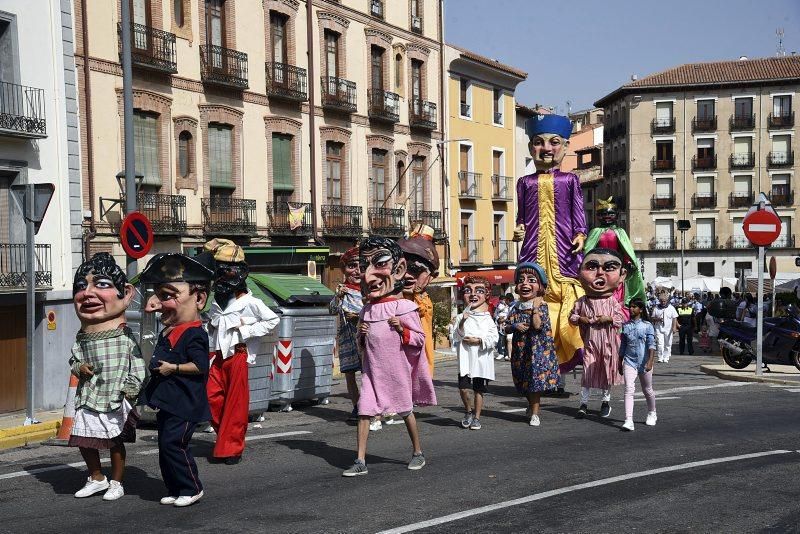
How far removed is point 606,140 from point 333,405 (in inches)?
2560

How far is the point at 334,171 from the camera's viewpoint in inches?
1318

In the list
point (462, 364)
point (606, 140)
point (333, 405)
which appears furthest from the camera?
point (606, 140)

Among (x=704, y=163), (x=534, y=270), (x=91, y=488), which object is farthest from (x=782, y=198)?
(x=91, y=488)

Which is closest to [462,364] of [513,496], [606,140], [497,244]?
[513,496]

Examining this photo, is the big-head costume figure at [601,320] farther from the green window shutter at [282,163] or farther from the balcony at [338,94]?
the balcony at [338,94]

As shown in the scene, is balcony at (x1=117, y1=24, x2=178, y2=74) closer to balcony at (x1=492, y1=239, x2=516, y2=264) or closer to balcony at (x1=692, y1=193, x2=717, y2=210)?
balcony at (x1=492, y1=239, x2=516, y2=264)

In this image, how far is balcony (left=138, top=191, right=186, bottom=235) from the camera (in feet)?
82.1

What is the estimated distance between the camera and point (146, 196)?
25.1 metres

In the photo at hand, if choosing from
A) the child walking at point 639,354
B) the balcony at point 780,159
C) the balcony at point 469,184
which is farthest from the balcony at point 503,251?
the child walking at point 639,354

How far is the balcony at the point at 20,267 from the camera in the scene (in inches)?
699

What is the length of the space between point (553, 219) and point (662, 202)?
2281 inches

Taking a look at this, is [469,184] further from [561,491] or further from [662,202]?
[561,491]

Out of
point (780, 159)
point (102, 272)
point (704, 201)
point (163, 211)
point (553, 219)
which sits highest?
→ point (780, 159)

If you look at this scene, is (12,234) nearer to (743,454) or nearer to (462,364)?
(462,364)
